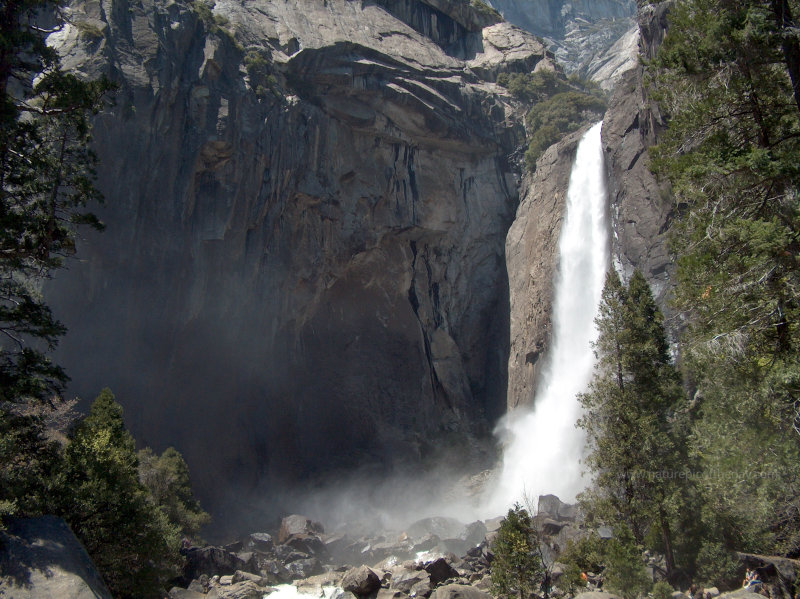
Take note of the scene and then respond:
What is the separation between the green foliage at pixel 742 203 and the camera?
322 inches

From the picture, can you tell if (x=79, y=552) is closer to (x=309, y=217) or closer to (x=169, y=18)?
(x=309, y=217)

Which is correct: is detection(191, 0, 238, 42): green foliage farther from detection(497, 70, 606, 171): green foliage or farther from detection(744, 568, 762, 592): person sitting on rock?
detection(744, 568, 762, 592): person sitting on rock

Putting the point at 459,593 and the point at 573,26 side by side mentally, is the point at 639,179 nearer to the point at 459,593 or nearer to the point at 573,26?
the point at 459,593

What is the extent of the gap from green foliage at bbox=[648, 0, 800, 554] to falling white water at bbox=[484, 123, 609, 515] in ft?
68.4

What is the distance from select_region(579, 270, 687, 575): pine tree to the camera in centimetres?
1580

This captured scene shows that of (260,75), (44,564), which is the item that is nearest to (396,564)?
(44,564)

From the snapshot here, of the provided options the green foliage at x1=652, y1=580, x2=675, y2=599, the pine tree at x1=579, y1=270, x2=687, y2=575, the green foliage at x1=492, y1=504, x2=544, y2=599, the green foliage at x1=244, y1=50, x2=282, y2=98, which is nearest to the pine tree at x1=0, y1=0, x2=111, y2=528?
the green foliage at x1=492, y1=504, x2=544, y2=599

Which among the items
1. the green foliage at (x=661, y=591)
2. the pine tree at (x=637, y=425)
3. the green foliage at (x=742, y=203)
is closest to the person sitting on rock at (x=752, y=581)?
the green foliage at (x=661, y=591)

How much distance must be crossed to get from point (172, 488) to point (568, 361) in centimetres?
1976

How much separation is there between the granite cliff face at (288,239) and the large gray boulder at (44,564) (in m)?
20.7

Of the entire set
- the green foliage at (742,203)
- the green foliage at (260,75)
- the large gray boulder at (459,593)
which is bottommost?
the large gray boulder at (459,593)

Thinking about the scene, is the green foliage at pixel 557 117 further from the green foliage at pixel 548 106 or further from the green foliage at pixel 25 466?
the green foliage at pixel 25 466

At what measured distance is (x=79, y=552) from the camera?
33.2 feet

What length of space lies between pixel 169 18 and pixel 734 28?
99.9 feet
